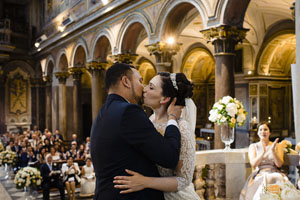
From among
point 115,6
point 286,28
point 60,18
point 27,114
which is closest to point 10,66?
point 27,114

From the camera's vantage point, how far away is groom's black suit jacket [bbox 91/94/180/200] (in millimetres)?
1724

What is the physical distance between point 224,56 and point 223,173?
3.42m

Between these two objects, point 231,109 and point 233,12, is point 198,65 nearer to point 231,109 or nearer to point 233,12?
point 233,12

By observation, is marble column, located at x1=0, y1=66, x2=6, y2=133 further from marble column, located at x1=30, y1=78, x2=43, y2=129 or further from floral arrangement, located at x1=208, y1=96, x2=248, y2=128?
floral arrangement, located at x1=208, y1=96, x2=248, y2=128

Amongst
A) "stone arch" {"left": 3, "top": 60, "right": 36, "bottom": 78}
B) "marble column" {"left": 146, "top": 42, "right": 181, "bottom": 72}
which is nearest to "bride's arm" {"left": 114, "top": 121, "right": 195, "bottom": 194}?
"marble column" {"left": 146, "top": 42, "right": 181, "bottom": 72}

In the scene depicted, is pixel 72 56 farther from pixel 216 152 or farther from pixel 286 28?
pixel 216 152

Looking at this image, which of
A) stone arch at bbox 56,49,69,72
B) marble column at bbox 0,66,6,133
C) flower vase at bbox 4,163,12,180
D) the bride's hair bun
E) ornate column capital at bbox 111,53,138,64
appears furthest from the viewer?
marble column at bbox 0,66,6,133

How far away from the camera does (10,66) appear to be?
77.1ft

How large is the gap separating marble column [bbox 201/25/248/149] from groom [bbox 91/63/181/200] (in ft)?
19.4

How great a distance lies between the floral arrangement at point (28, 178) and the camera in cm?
809

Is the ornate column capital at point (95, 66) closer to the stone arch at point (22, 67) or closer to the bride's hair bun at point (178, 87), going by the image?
the stone arch at point (22, 67)

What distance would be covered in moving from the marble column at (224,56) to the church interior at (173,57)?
24 mm

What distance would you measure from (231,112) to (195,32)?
10.2m

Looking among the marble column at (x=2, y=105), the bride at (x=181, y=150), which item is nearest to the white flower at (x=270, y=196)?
the bride at (x=181, y=150)
